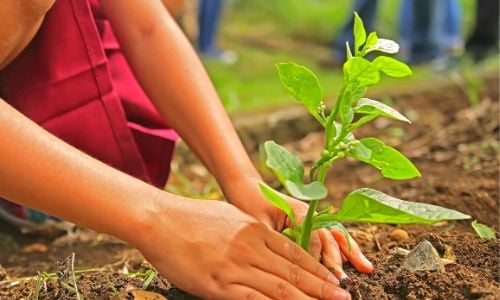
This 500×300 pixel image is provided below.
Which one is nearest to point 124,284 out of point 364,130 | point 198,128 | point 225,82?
point 198,128

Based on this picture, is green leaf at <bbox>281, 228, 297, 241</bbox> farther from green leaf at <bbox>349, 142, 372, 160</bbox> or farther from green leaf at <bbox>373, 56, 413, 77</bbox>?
green leaf at <bbox>373, 56, 413, 77</bbox>

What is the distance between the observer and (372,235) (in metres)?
1.80

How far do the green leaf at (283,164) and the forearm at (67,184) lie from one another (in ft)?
0.68

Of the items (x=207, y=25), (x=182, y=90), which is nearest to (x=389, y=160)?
(x=182, y=90)

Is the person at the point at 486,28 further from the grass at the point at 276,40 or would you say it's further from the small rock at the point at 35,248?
the small rock at the point at 35,248

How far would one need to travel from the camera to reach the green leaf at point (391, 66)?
1.30 m

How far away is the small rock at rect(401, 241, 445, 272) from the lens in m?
1.47

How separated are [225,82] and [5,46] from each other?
239 cm

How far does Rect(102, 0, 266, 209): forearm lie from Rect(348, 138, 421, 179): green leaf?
41 cm

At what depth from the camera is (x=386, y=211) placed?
1.31 meters

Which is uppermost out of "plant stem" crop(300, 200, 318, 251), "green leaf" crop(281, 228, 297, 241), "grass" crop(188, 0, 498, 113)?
"plant stem" crop(300, 200, 318, 251)

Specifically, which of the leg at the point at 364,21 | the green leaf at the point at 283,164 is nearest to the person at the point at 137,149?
A: the green leaf at the point at 283,164

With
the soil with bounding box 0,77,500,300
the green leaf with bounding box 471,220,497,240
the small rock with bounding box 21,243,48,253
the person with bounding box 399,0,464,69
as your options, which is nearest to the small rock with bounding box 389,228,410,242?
the soil with bounding box 0,77,500,300

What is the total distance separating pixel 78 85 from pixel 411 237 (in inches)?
30.6
